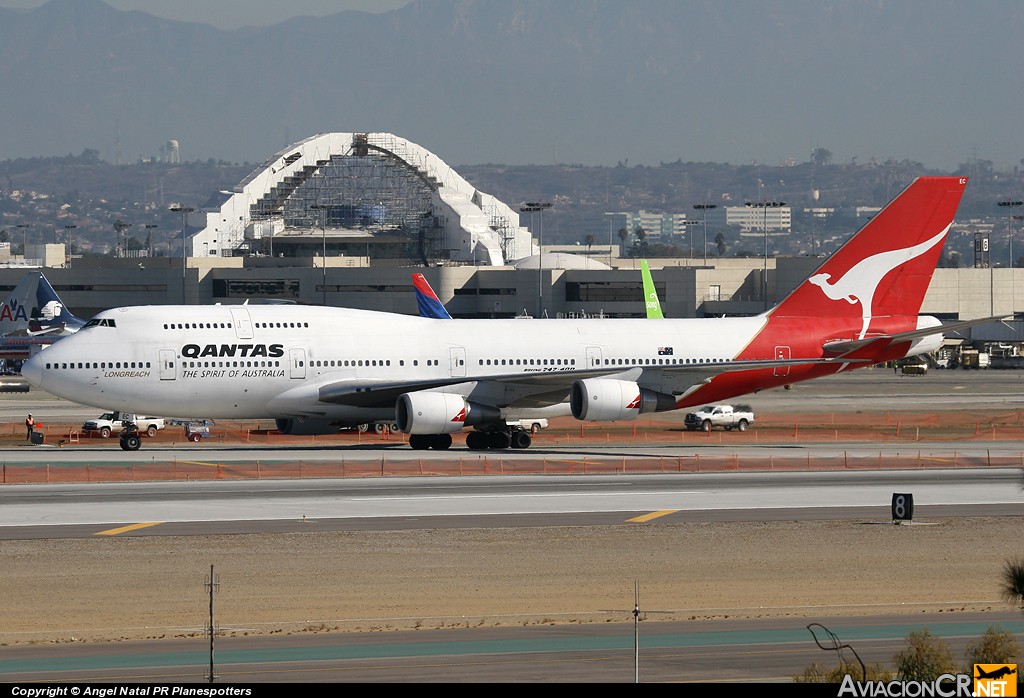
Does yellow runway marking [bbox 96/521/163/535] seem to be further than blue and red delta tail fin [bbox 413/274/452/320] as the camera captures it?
No

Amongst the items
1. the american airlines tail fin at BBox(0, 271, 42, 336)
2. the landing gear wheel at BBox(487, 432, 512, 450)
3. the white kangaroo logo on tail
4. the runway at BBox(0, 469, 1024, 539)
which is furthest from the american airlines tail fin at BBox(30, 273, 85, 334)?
the runway at BBox(0, 469, 1024, 539)

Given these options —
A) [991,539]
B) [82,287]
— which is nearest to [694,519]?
[991,539]

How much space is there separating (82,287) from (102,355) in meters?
114

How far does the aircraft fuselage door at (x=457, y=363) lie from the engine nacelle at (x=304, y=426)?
16.3 feet

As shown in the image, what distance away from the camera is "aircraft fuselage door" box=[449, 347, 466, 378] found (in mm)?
57281

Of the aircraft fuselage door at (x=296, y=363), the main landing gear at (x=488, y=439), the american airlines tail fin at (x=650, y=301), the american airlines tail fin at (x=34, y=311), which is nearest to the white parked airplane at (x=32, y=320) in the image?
the american airlines tail fin at (x=34, y=311)

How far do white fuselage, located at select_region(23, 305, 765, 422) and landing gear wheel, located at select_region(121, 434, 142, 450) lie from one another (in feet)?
5.65

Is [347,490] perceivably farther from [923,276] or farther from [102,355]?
[923,276]

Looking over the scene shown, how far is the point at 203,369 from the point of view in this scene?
2137 inches

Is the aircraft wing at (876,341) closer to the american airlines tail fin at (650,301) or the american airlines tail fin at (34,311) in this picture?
the american airlines tail fin at (650,301)

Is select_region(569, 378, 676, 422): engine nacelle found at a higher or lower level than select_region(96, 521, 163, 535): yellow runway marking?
higher

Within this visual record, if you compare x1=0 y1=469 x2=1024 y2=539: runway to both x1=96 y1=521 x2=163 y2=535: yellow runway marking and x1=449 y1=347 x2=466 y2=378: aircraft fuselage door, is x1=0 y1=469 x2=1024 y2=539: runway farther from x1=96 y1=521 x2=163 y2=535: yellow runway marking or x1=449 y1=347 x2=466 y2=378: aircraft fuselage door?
x1=449 y1=347 x2=466 y2=378: aircraft fuselage door

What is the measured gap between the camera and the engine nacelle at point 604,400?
55.2m

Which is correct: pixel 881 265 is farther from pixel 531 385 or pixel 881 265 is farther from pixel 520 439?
pixel 520 439
